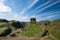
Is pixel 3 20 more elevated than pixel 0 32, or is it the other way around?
pixel 3 20

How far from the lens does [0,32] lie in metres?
8.86

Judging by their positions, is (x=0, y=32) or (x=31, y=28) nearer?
(x=31, y=28)

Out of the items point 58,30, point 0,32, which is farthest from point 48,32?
point 0,32

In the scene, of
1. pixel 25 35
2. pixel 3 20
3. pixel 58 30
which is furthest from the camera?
pixel 3 20

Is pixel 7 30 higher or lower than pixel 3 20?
lower

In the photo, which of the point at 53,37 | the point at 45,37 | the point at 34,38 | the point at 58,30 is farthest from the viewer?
the point at 34,38

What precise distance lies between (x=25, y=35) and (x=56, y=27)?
2318 mm

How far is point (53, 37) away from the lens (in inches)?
217

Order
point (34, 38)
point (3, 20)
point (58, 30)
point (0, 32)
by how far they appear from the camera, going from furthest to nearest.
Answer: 1. point (3, 20)
2. point (0, 32)
3. point (34, 38)
4. point (58, 30)

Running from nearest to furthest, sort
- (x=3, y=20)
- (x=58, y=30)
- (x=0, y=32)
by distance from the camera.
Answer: (x=58, y=30) → (x=0, y=32) → (x=3, y=20)

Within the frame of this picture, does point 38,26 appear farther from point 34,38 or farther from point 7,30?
point 7,30

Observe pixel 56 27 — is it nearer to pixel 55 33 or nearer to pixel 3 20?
pixel 55 33

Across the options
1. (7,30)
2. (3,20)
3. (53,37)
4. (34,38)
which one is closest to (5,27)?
(7,30)

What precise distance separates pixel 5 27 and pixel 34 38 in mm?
3379
